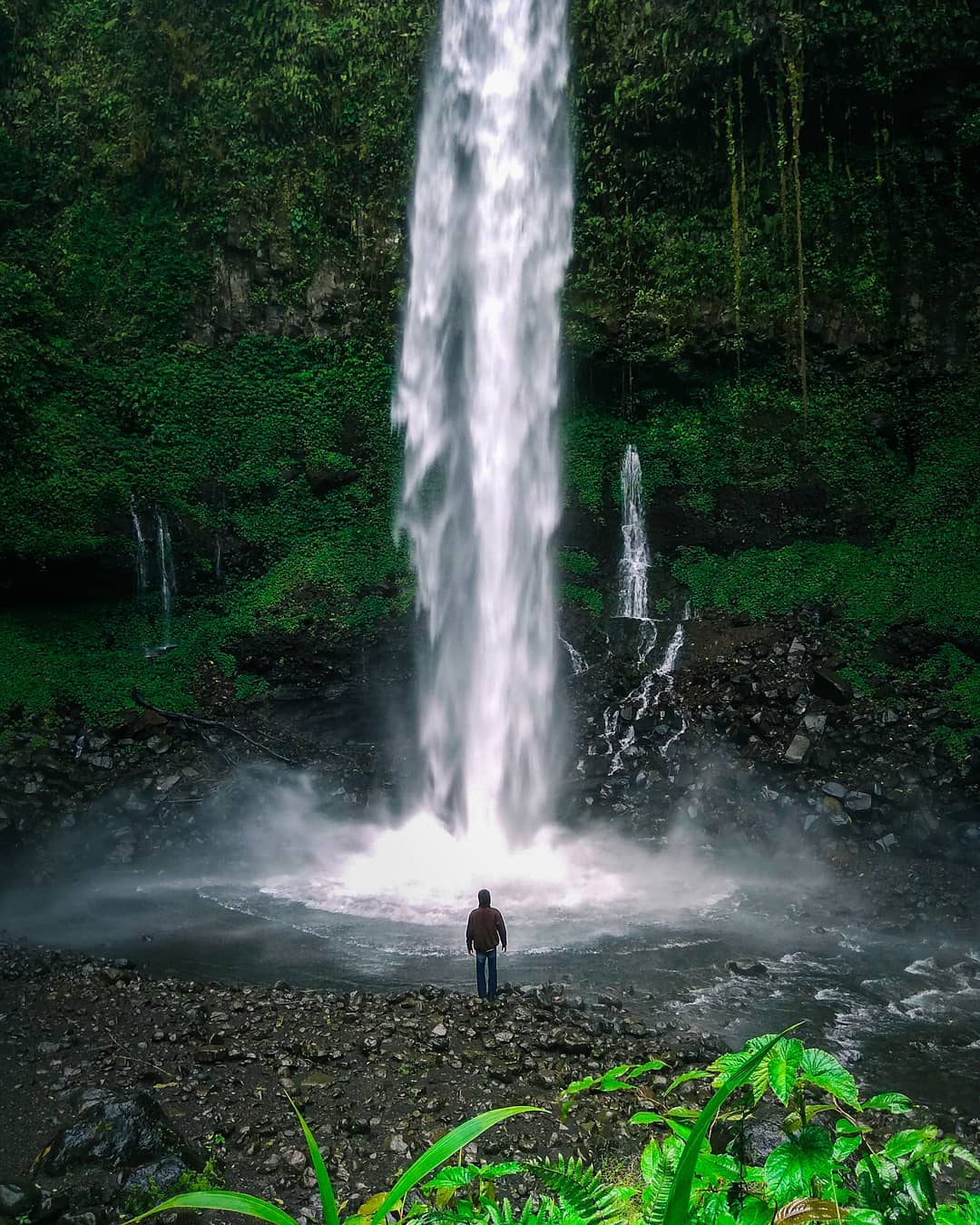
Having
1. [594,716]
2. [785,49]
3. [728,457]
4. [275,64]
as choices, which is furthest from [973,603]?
[275,64]

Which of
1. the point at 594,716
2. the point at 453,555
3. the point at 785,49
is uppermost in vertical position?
the point at 785,49

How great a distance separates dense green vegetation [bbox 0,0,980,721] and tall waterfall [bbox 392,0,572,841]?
604 millimetres

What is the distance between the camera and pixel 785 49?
584 inches

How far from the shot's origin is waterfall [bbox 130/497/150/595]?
15812 millimetres

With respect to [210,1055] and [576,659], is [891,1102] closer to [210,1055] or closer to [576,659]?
[210,1055]

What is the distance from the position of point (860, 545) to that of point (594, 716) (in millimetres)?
6215

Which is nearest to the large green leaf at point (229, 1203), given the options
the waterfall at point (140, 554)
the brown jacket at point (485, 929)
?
the brown jacket at point (485, 929)

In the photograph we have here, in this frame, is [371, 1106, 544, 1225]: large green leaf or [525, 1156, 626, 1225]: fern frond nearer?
[371, 1106, 544, 1225]: large green leaf

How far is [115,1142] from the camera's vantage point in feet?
15.8

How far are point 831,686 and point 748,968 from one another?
6.42 metres

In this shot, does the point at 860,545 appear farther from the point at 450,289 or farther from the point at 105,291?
the point at 105,291

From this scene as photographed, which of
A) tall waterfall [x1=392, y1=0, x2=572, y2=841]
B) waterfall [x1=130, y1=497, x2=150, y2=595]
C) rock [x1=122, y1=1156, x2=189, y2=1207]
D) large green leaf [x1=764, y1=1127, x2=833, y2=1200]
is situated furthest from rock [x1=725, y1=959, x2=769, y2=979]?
waterfall [x1=130, y1=497, x2=150, y2=595]

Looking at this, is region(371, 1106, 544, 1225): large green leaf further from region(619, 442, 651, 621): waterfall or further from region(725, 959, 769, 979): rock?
region(619, 442, 651, 621): waterfall

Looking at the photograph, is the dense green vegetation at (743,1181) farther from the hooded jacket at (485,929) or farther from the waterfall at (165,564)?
the waterfall at (165,564)
